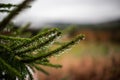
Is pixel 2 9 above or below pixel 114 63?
above

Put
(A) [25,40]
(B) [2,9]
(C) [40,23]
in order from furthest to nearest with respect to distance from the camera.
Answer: (C) [40,23] → (B) [2,9] → (A) [25,40]

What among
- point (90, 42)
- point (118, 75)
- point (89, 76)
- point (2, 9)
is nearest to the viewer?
point (2, 9)

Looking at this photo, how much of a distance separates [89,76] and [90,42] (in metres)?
6.89

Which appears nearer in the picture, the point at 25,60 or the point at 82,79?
the point at 25,60

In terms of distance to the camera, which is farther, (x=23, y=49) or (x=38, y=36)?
(x=23, y=49)

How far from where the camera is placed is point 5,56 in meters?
1.55

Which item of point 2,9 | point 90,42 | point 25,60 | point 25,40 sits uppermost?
point 2,9

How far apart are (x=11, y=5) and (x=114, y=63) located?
5.09 metres

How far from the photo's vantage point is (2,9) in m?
1.53

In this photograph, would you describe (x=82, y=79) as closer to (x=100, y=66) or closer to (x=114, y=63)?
(x=100, y=66)

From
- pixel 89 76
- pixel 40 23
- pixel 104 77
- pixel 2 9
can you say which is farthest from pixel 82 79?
pixel 40 23

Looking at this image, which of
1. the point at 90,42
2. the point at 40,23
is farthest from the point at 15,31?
the point at 40,23

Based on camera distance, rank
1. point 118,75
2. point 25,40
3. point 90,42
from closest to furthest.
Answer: point 25,40 < point 118,75 < point 90,42

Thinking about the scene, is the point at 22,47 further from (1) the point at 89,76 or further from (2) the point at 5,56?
(1) the point at 89,76
